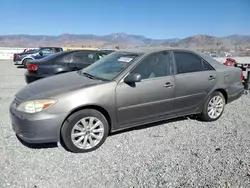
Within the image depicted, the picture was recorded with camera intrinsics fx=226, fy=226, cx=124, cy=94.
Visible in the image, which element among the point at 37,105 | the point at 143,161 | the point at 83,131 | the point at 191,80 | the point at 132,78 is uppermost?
the point at 132,78

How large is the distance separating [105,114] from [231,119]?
3004mm

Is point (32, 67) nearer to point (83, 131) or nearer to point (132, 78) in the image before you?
point (83, 131)

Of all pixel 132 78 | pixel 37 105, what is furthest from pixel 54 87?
pixel 132 78

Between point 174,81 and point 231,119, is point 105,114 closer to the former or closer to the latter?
point 174,81

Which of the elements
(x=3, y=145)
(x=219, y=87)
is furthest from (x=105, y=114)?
(x=219, y=87)

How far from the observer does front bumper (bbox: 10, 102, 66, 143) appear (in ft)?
10.3

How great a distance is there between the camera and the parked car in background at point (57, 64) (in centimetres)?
688

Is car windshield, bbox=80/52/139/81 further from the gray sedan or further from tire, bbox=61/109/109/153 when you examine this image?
tire, bbox=61/109/109/153

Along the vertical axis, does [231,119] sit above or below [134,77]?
below

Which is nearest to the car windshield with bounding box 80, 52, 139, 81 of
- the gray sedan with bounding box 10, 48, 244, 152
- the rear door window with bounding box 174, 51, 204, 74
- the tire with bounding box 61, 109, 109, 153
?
the gray sedan with bounding box 10, 48, 244, 152

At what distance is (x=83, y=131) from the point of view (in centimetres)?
342

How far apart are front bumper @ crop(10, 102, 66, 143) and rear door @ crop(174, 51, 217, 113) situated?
217 centimetres

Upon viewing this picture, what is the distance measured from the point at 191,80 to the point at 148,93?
104 centimetres

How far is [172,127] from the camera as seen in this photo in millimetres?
4441
